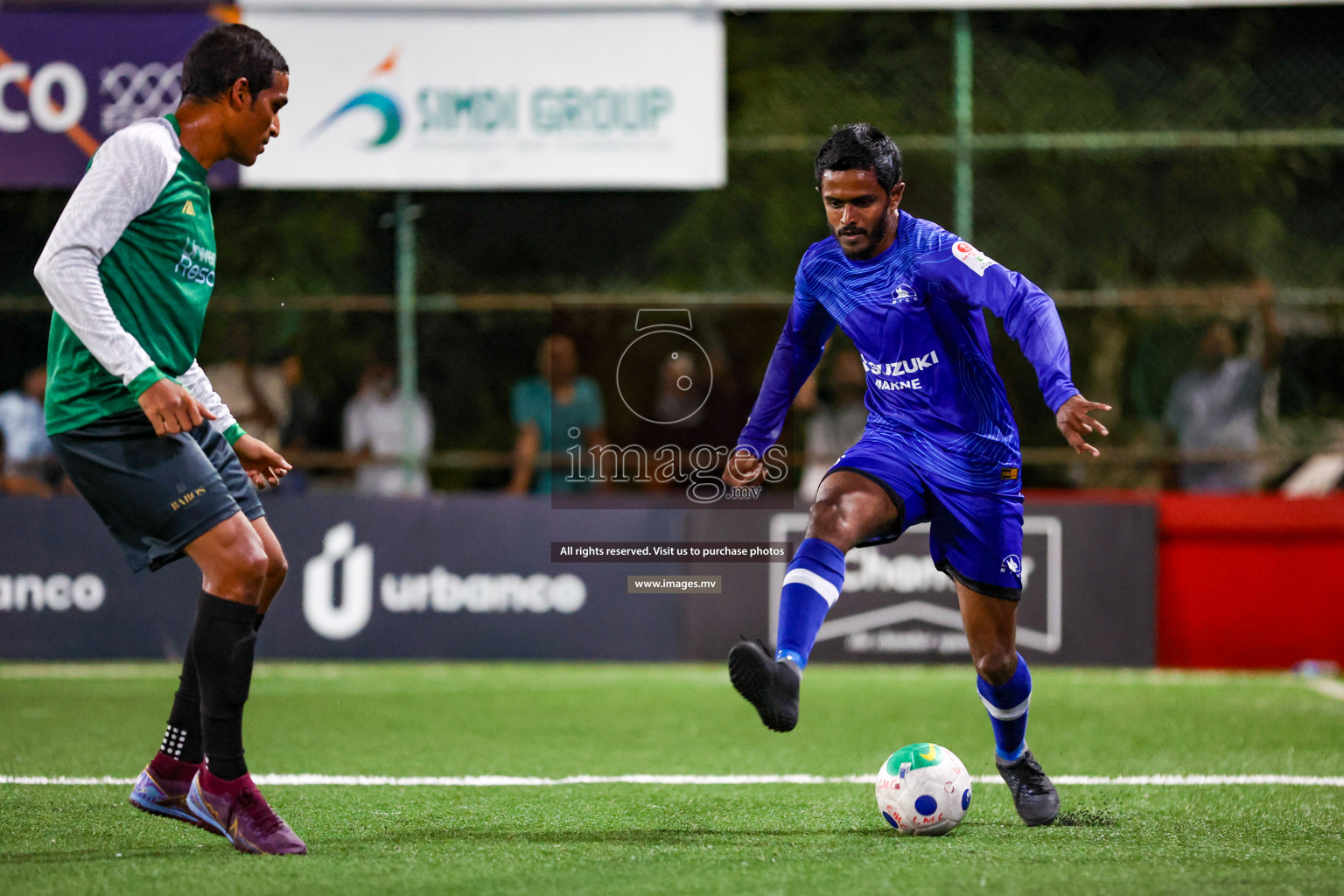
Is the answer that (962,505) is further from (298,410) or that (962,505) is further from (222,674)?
(298,410)

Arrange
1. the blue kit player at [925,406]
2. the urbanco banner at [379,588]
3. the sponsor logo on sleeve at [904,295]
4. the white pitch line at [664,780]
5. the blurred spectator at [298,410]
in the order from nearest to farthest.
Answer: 1. the blue kit player at [925,406]
2. the sponsor logo on sleeve at [904,295]
3. the white pitch line at [664,780]
4. the urbanco banner at [379,588]
5. the blurred spectator at [298,410]

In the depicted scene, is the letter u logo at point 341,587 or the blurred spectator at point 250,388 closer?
the letter u logo at point 341,587

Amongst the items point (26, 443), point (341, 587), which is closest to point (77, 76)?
point (26, 443)

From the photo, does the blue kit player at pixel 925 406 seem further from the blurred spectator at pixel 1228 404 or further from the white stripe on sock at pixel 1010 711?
the blurred spectator at pixel 1228 404

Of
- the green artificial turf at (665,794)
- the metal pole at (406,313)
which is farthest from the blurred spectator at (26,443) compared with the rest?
the metal pole at (406,313)

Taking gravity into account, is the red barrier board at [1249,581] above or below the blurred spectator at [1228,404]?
below

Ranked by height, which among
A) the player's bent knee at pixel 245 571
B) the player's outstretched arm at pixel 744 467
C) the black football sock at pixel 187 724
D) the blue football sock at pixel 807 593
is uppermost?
the player's outstretched arm at pixel 744 467

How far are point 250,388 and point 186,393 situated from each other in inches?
260

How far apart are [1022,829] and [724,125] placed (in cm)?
698

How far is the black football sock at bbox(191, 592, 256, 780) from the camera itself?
4227 mm

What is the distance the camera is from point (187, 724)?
4621 mm

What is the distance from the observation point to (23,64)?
10.4 m

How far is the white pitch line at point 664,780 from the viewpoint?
5.54m

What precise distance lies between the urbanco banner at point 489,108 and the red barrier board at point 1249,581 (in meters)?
3.89
